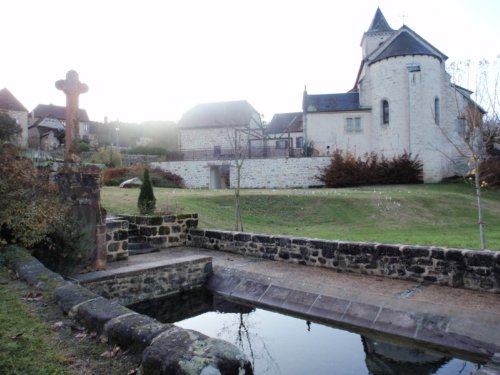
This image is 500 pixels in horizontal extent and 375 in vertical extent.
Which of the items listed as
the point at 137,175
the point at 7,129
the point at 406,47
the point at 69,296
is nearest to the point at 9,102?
the point at 7,129

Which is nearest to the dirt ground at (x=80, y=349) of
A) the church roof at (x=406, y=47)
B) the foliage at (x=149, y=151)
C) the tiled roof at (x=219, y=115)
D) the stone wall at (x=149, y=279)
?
the stone wall at (x=149, y=279)

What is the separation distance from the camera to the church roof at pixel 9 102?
1939 inches

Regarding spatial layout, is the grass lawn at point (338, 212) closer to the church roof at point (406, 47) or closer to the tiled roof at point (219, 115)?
the church roof at point (406, 47)

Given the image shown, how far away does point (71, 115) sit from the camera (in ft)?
27.3

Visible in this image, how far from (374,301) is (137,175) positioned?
2530cm

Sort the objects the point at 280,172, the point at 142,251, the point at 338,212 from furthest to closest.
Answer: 1. the point at 280,172
2. the point at 338,212
3. the point at 142,251

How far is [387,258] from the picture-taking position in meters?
7.58

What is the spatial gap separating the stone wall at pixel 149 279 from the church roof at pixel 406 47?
92.3ft

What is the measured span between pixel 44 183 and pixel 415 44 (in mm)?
31091

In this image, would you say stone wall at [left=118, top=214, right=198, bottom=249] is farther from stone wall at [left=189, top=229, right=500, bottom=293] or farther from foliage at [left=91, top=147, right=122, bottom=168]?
foliage at [left=91, top=147, right=122, bottom=168]

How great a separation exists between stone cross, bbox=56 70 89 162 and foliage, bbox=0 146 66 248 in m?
1.17

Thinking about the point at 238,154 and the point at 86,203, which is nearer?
the point at 86,203

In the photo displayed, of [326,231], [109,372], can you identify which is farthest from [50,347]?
[326,231]

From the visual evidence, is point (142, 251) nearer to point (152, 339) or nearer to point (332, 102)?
point (152, 339)
